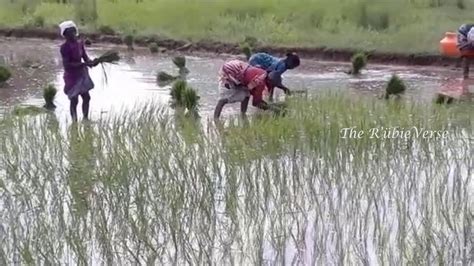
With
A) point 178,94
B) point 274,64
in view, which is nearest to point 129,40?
point 178,94

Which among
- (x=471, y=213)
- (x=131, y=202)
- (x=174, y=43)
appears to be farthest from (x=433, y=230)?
(x=174, y=43)

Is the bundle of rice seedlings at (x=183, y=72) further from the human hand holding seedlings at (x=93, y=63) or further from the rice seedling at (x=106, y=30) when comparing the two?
the rice seedling at (x=106, y=30)

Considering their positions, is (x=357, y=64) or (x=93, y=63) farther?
(x=357, y=64)

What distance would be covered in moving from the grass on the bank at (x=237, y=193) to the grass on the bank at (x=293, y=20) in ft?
27.7

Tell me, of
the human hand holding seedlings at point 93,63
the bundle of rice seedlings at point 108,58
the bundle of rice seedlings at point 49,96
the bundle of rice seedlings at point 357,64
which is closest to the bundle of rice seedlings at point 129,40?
the bundle of rice seedlings at point 357,64

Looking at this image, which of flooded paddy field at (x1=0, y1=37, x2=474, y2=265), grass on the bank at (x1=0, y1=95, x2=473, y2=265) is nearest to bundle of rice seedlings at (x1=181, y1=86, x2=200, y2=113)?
flooded paddy field at (x1=0, y1=37, x2=474, y2=265)

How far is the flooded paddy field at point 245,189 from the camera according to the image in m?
3.95

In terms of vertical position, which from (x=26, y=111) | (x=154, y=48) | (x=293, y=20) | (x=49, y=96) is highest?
(x=293, y=20)

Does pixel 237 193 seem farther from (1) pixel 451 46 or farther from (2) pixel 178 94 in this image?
(1) pixel 451 46

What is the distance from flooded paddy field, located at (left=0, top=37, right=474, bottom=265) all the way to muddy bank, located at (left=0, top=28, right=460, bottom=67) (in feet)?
22.4

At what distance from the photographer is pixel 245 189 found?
468 centimetres

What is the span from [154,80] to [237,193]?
788 cm

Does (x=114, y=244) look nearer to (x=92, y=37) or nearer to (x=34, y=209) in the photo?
(x=34, y=209)

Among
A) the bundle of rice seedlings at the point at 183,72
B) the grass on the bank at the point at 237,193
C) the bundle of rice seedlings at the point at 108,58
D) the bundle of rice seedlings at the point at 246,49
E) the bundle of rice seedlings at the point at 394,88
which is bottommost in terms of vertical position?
the bundle of rice seedlings at the point at 183,72
